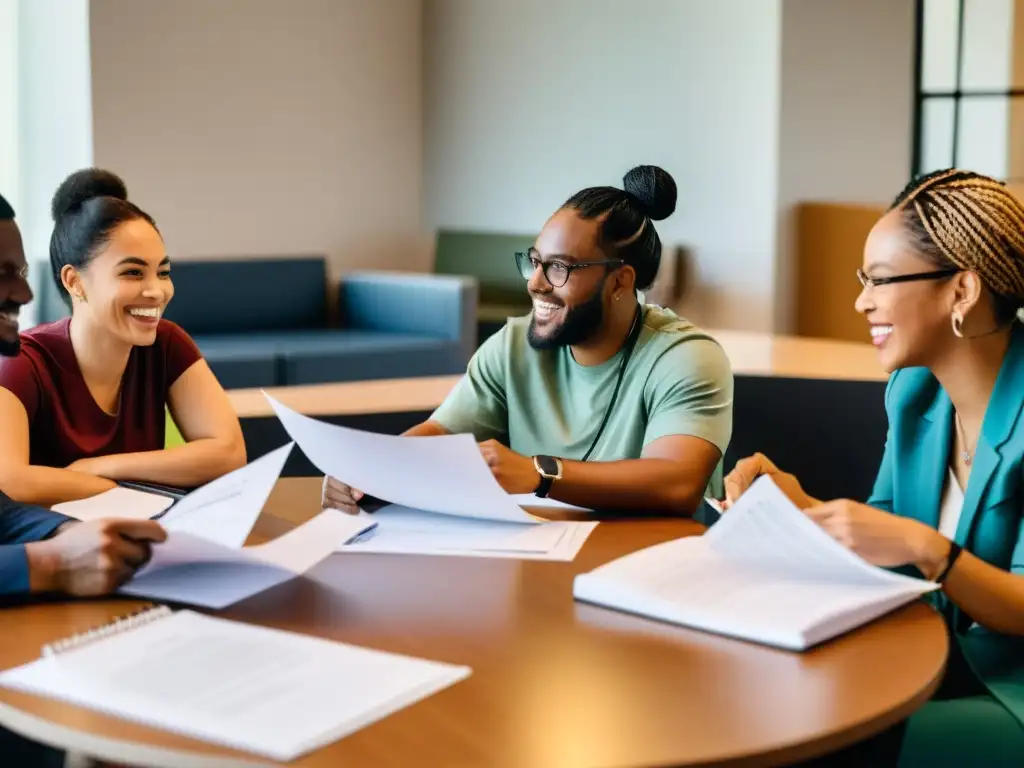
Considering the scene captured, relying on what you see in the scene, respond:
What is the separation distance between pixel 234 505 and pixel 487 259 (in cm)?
548

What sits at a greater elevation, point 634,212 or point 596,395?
point 634,212

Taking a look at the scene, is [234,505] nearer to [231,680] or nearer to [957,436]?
[231,680]

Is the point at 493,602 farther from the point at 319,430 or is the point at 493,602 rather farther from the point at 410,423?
the point at 410,423

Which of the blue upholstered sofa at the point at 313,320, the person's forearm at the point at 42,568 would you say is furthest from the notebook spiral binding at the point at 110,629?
the blue upholstered sofa at the point at 313,320

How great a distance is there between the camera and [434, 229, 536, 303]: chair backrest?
6.79 metres

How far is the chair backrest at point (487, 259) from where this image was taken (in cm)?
679

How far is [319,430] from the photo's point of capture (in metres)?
1.83

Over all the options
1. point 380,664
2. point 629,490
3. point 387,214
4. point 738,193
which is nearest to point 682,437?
point 629,490

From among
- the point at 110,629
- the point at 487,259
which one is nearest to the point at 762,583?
the point at 110,629

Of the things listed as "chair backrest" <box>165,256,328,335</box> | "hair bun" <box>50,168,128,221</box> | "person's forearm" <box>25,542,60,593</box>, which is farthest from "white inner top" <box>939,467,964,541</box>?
"chair backrest" <box>165,256,328,335</box>

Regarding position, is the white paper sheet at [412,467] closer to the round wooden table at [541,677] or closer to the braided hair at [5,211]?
the round wooden table at [541,677]

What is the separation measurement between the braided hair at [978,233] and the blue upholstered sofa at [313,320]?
3.93 m

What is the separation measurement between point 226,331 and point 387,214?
1.46 metres

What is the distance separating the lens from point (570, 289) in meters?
2.28
